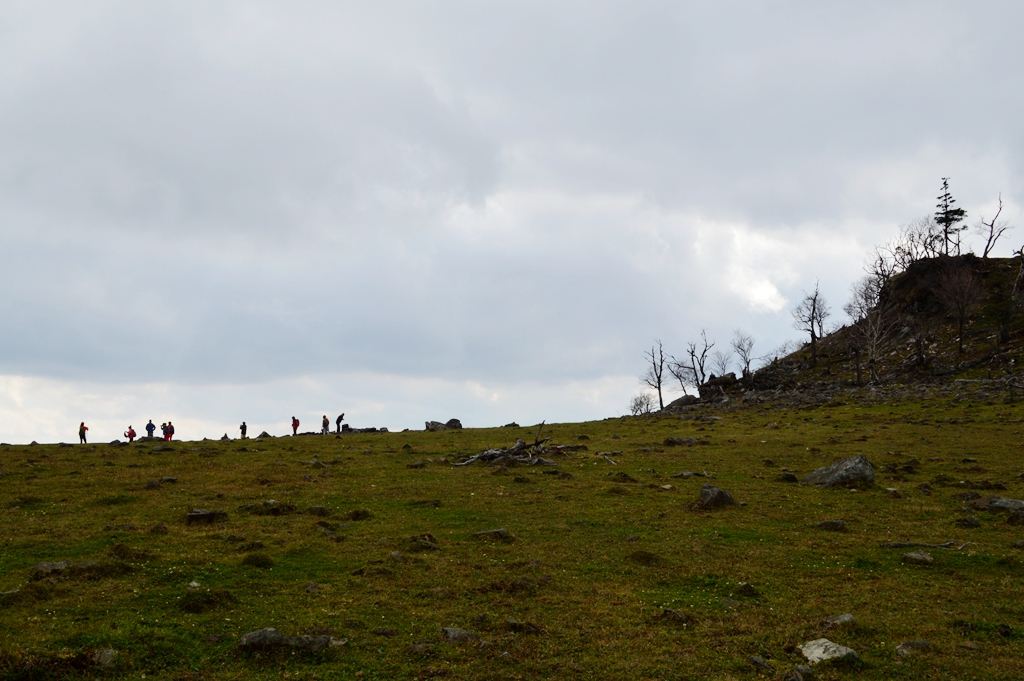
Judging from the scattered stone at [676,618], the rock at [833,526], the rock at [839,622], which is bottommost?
the rock at [839,622]

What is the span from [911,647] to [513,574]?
10526 mm

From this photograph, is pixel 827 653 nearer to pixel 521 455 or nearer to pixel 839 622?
pixel 839 622

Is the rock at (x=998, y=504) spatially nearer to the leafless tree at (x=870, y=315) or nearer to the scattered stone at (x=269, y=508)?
the scattered stone at (x=269, y=508)

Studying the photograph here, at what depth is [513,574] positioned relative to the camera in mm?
21125

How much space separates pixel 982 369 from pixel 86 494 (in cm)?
10339

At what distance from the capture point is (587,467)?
4350 centimetres

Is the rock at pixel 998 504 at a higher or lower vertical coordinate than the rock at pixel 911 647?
higher

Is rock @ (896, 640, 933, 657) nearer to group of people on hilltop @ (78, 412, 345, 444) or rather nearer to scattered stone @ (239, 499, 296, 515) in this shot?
scattered stone @ (239, 499, 296, 515)

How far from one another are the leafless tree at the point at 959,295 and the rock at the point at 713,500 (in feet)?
308

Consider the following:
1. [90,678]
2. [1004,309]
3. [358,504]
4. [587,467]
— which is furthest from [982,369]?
[90,678]

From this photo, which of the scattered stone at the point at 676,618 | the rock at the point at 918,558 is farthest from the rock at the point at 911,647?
the rock at the point at 918,558

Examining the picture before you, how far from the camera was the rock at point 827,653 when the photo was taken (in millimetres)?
14492

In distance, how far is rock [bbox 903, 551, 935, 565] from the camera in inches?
865

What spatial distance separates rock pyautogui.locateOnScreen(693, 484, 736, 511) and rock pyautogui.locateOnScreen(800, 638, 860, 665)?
15.0 metres
